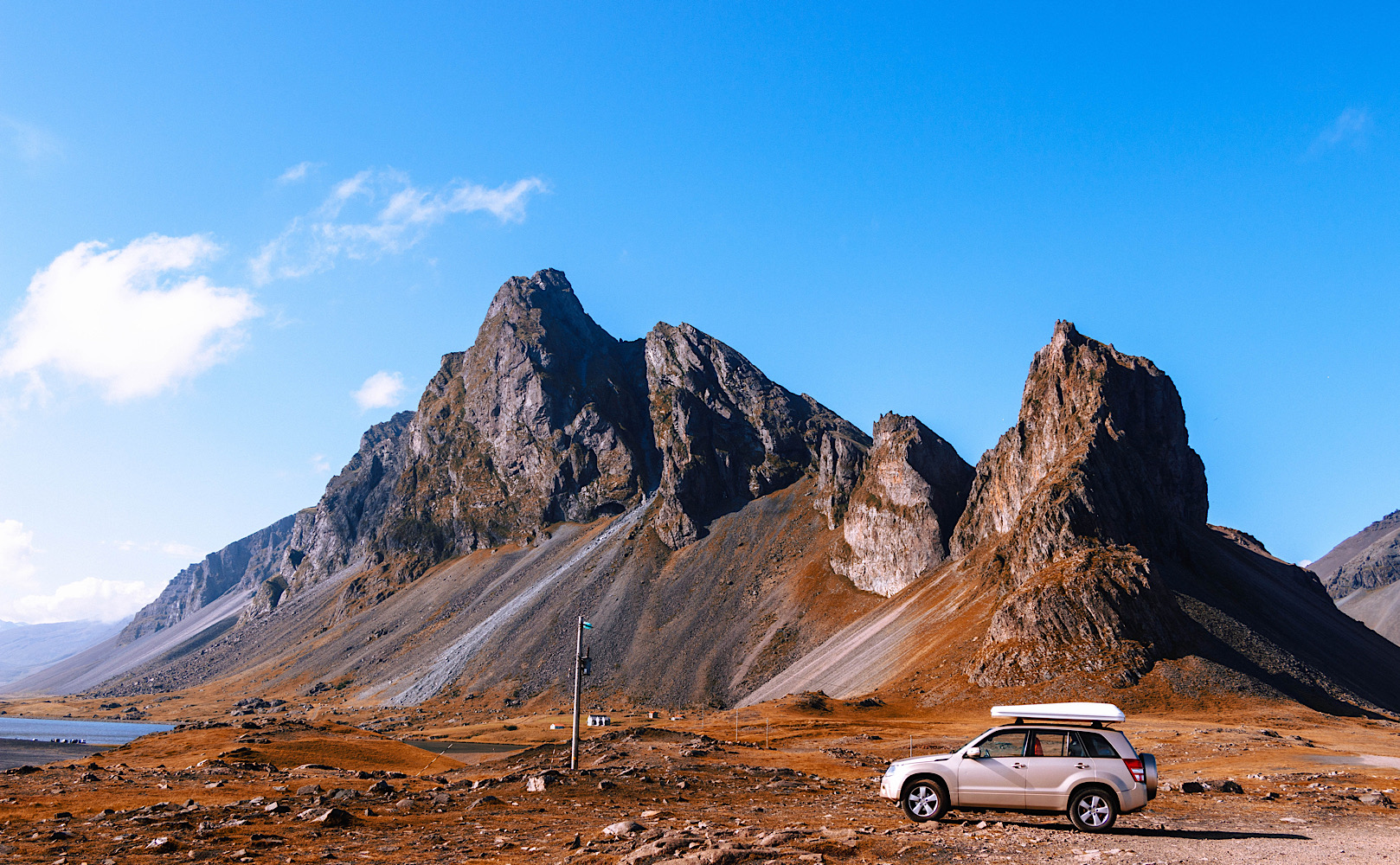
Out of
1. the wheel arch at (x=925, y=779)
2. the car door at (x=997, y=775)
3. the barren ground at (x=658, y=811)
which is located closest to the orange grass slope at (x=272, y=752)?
the barren ground at (x=658, y=811)

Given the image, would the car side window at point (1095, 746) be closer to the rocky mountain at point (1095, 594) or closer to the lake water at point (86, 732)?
the rocky mountain at point (1095, 594)

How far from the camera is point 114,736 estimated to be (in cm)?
15325

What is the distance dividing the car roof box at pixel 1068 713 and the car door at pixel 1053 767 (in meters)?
0.49

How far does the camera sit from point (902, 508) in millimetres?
179000

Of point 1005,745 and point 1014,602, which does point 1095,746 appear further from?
point 1014,602

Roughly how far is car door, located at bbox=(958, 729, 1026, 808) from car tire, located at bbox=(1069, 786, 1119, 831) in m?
1.25

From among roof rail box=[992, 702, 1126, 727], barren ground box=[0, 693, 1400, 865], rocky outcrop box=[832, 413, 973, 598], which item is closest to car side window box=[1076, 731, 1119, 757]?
roof rail box=[992, 702, 1126, 727]

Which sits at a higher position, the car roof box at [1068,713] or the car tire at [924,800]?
the car roof box at [1068,713]

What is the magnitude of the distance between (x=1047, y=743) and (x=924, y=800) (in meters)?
3.62

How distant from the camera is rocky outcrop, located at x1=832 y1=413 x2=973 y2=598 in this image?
172375 millimetres

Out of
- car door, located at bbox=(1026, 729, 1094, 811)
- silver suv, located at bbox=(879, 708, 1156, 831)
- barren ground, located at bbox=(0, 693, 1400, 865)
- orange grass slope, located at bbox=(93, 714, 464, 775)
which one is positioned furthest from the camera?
orange grass slope, located at bbox=(93, 714, 464, 775)

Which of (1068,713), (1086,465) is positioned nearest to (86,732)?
(1086,465)

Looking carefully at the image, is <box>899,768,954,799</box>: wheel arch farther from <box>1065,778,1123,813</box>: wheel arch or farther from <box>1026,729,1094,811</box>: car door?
<box>1065,778,1123,813</box>: wheel arch

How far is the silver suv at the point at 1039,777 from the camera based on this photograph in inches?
882
